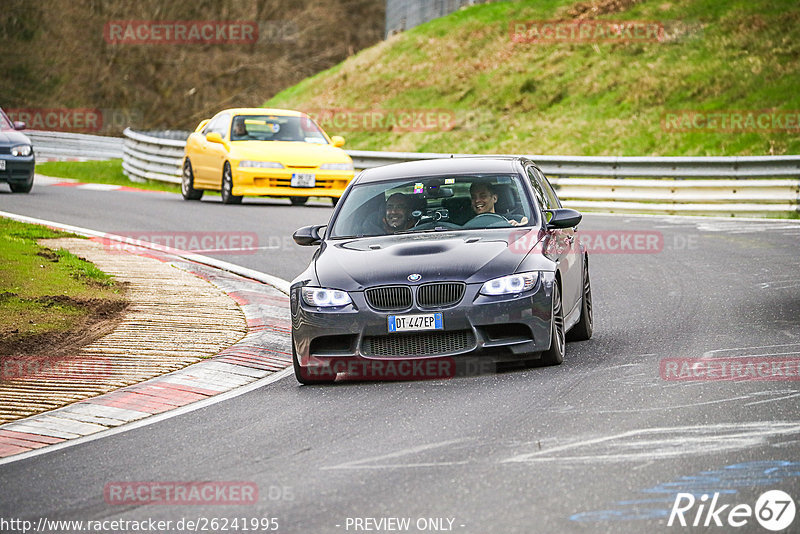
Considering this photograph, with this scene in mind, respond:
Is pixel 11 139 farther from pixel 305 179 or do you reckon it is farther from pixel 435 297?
pixel 435 297

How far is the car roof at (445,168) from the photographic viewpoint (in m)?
10.7

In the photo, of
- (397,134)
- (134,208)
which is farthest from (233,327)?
(397,134)

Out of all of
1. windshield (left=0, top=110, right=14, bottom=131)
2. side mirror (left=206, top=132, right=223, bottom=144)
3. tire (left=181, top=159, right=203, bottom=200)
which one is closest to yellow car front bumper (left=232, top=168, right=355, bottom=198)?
side mirror (left=206, top=132, right=223, bottom=144)

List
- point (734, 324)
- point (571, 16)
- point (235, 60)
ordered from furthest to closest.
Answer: point (235, 60) < point (571, 16) < point (734, 324)

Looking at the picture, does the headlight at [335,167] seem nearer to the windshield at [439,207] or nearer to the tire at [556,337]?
the windshield at [439,207]

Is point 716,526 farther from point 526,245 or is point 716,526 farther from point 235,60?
point 235,60

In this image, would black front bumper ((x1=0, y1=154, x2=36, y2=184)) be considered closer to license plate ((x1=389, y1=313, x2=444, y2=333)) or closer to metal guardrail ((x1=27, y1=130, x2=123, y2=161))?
metal guardrail ((x1=27, y1=130, x2=123, y2=161))

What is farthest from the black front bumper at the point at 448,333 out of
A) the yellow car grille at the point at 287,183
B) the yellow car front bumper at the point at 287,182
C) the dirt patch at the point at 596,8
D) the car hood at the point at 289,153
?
the dirt patch at the point at 596,8

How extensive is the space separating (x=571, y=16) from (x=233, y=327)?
1179 inches

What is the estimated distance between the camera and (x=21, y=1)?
5538 cm

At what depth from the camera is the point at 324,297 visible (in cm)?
927

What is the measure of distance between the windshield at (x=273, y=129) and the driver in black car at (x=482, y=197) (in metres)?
13.8

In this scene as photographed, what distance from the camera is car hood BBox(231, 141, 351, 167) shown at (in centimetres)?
2295

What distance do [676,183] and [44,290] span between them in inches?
532
